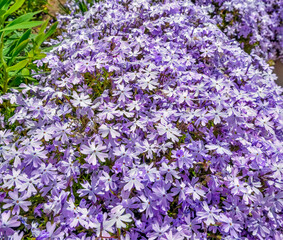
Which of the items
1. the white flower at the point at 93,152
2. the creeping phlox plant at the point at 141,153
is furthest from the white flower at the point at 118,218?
the white flower at the point at 93,152

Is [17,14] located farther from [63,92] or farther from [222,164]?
[222,164]

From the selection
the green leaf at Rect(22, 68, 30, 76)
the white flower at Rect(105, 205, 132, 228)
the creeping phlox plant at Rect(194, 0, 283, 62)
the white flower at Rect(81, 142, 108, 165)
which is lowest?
the creeping phlox plant at Rect(194, 0, 283, 62)

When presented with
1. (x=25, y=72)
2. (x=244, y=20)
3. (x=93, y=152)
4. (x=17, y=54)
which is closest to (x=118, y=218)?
(x=93, y=152)

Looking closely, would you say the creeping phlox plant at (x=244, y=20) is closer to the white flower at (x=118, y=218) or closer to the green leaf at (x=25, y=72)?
the green leaf at (x=25, y=72)

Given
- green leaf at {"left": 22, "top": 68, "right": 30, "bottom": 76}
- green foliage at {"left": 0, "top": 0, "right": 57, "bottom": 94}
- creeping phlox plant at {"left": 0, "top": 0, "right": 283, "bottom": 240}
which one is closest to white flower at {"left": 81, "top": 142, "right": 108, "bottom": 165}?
creeping phlox plant at {"left": 0, "top": 0, "right": 283, "bottom": 240}

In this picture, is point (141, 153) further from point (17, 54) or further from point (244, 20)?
point (244, 20)

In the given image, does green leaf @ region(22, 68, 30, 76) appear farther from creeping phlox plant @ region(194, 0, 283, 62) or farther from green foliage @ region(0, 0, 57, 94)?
creeping phlox plant @ region(194, 0, 283, 62)

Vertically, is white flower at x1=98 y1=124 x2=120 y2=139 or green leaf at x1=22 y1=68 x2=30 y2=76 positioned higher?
green leaf at x1=22 y1=68 x2=30 y2=76

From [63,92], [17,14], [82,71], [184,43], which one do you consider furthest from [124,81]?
[17,14]
